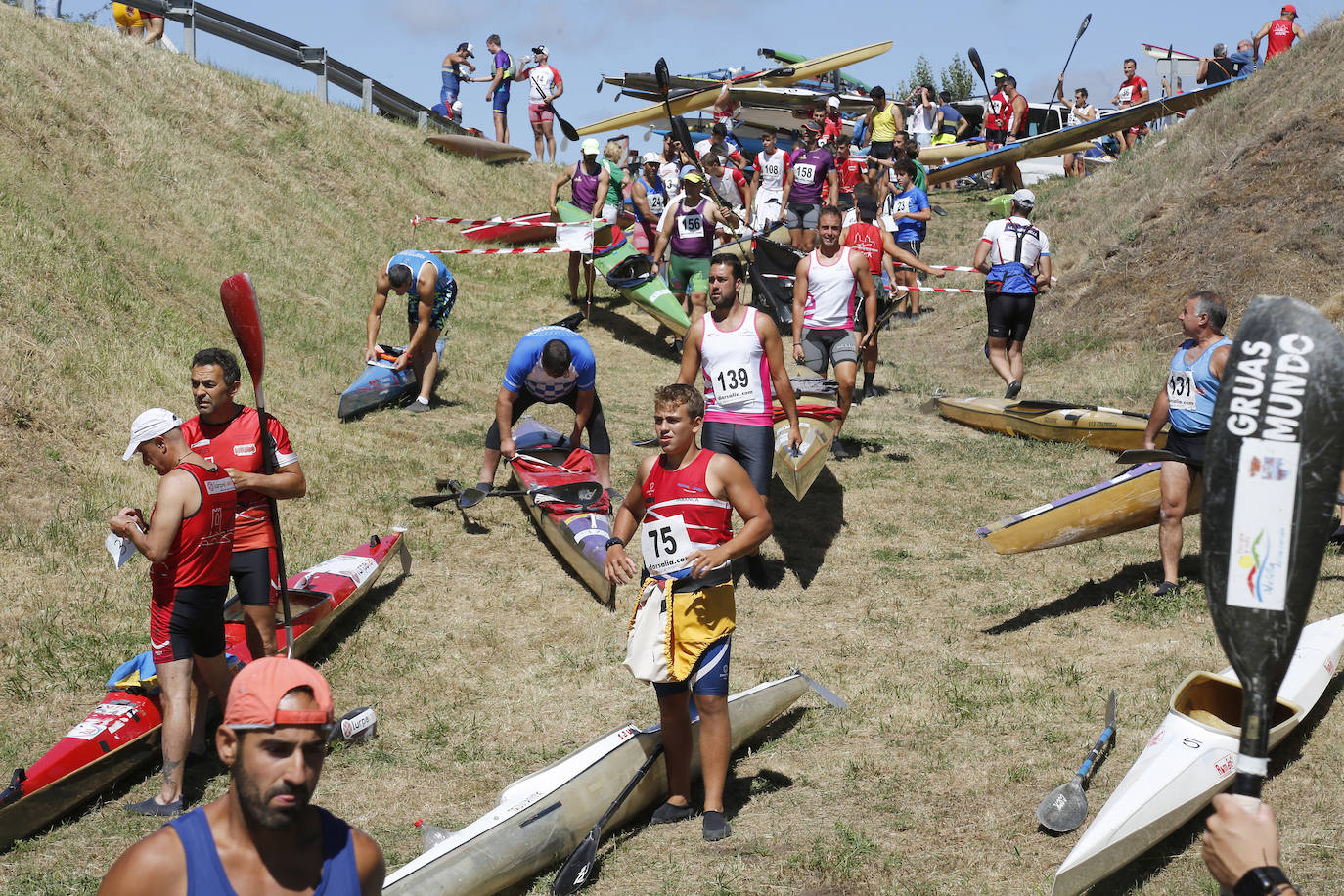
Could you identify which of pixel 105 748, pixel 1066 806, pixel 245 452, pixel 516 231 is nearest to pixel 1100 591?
pixel 1066 806

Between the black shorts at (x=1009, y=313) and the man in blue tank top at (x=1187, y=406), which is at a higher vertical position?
the black shorts at (x=1009, y=313)

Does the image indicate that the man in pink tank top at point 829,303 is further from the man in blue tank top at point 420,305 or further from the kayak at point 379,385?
the kayak at point 379,385

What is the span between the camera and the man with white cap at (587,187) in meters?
15.9

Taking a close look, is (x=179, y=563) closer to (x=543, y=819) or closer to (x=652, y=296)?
(x=543, y=819)

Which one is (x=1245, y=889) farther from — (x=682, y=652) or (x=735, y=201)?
(x=735, y=201)

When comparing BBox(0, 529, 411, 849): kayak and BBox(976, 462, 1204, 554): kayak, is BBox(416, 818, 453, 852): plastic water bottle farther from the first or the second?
BBox(976, 462, 1204, 554): kayak

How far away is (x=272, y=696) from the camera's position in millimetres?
Result: 2238

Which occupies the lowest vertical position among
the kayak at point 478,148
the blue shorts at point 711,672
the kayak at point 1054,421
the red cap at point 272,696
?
the blue shorts at point 711,672

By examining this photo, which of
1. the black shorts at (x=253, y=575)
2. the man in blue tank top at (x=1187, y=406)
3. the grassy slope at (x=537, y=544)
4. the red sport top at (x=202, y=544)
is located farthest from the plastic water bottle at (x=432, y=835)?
the man in blue tank top at (x=1187, y=406)

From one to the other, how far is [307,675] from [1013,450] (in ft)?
31.4

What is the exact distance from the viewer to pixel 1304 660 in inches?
224

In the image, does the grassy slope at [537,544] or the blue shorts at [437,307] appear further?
the blue shorts at [437,307]

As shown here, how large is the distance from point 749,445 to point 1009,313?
496 cm

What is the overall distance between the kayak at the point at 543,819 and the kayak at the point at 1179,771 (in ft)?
5.95
